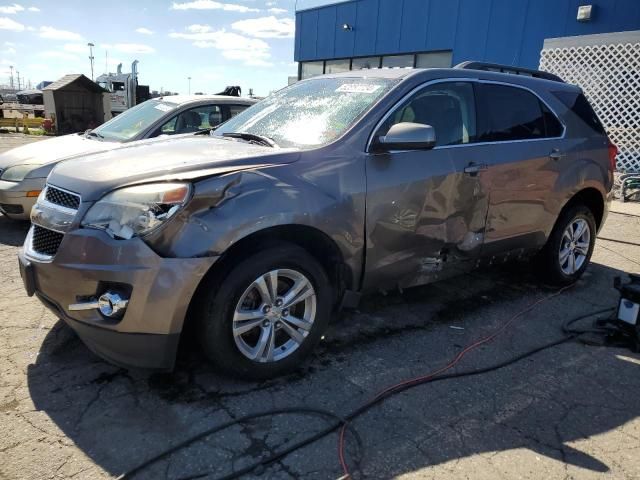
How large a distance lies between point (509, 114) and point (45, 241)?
11.4ft

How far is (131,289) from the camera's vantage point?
8.24ft

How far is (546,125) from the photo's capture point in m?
4.42

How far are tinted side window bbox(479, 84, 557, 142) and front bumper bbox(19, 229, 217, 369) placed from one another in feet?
8.33

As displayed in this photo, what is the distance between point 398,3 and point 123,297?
58.2ft

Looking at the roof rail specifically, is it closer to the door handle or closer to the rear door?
the rear door

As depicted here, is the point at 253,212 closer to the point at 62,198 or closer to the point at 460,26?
the point at 62,198

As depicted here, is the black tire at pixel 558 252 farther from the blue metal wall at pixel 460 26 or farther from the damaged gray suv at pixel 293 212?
the blue metal wall at pixel 460 26

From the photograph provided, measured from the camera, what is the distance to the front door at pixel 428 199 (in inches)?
129

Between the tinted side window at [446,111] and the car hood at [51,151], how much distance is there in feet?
11.6

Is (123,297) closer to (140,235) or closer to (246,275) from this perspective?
(140,235)

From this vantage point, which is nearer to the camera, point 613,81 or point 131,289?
point 131,289

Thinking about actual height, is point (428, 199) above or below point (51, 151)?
above

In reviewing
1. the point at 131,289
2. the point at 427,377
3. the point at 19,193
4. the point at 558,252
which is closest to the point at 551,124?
the point at 558,252

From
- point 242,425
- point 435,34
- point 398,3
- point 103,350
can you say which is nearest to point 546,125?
point 242,425
